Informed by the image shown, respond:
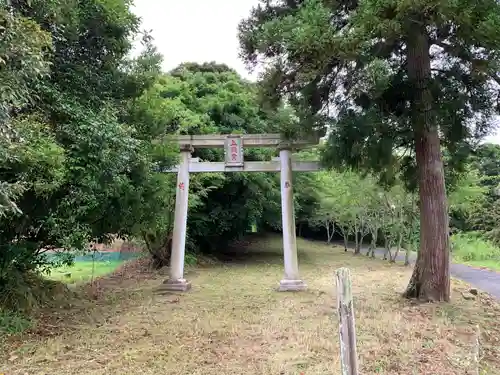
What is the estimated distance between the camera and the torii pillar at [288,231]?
8.55 metres

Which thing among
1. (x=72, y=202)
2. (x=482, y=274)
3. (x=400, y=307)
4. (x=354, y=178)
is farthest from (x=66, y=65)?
(x=482, y=274)

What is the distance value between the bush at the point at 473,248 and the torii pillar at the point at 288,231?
10687 mm

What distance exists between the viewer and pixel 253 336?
5.10m

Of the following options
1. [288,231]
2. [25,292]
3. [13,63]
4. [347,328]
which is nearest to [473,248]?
[288,231]

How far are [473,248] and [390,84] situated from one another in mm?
13668

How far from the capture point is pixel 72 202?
5.11 metres

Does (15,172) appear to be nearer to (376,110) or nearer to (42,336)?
(42,336)

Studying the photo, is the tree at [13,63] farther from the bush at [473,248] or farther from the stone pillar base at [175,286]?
the bush at [473,248]

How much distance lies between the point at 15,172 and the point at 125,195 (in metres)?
1.98

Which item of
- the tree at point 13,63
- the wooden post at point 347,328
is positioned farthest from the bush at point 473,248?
the tree at point 13,63

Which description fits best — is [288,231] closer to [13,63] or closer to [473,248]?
[13,63]

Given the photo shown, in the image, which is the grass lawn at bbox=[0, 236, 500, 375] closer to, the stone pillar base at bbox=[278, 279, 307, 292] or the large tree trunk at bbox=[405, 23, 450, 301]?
the stone pillar base at bbox=[278, 279, 307, 292]

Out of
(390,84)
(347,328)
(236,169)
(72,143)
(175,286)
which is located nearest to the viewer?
(347,328)

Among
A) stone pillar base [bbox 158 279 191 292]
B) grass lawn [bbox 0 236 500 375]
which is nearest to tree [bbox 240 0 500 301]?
grass lawn [bbox 0 236 500 375]
